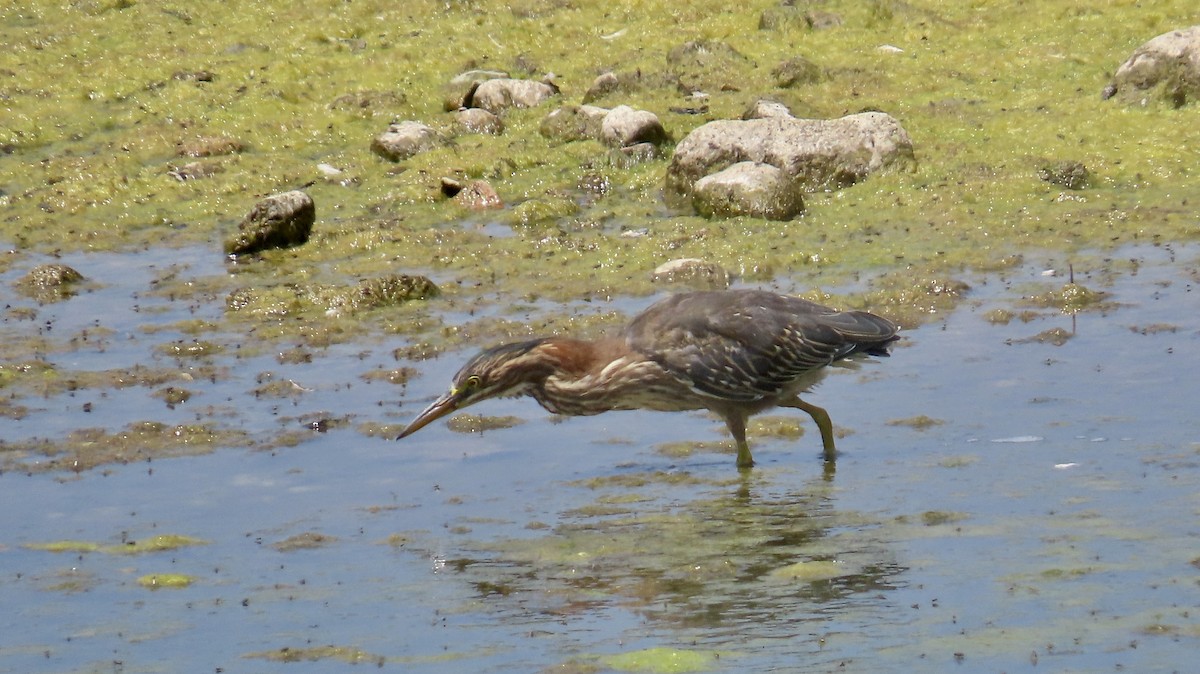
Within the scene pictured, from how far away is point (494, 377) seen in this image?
982 cm

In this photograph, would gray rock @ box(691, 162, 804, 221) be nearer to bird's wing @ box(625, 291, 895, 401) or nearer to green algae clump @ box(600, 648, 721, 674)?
bird's wing @ box(625, 291, 895, 401)

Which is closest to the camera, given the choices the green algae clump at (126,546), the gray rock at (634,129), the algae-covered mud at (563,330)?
the algae-covered mud at (563,330)

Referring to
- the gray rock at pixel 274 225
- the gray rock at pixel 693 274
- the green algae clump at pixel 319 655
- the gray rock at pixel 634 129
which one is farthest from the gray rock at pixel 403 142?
the green algae clump at pixel 319 655

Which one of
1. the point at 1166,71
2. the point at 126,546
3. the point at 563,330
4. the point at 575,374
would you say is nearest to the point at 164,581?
the point at 126,546

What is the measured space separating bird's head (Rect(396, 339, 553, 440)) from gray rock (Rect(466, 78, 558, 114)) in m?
9.50

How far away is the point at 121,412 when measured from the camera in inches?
441

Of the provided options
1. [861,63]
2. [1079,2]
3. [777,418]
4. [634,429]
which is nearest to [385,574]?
[634,429]

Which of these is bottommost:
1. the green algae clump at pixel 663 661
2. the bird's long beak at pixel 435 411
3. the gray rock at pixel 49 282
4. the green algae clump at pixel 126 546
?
the green algae clump at pixel 663 661

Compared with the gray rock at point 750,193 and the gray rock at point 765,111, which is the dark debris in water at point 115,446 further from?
the gray rock at point 765,111

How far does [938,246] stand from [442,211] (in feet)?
16.4

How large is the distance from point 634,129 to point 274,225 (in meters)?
4.02

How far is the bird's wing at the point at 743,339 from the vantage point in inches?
392

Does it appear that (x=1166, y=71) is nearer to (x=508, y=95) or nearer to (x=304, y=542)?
(x=508, y=95)

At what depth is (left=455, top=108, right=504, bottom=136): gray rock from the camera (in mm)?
18609
